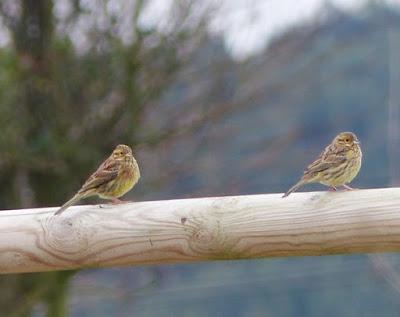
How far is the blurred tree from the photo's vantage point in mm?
11219

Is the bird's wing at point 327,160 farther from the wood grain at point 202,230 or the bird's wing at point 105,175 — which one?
the wood grain at point 202,230

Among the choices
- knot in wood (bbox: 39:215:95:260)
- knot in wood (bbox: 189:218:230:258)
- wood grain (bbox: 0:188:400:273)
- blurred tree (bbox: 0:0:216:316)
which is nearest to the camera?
wood grain (bbox: 0:188:400:273)

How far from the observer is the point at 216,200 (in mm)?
4102

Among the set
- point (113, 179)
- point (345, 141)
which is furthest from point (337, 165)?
point (113, 179)

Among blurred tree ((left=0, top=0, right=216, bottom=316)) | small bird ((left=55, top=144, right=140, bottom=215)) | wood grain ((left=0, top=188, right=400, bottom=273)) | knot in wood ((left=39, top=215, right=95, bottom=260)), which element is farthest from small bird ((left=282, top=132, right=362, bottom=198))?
blurred tree ((left=0, top=0, right=216, bottom=316))

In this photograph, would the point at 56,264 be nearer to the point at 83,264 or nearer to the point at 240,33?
the point at 83,264

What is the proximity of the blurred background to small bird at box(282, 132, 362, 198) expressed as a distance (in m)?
3.52

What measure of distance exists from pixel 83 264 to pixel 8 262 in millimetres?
272

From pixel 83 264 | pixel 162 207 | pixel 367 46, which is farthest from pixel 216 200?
pixel 367 46

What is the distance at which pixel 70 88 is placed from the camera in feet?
38.2

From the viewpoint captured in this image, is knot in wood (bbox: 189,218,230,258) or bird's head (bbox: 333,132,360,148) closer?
knot in wood (bbox: 189,218,230,258)

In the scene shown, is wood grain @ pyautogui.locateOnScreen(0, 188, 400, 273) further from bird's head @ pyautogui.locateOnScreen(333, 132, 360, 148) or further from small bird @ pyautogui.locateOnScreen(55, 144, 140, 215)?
bird's head @ pyautogui.locateOnScreen(333, 132, 360, 148)

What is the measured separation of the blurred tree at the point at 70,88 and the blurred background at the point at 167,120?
0.01 metres

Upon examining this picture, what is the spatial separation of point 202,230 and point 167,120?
27.8 ft
